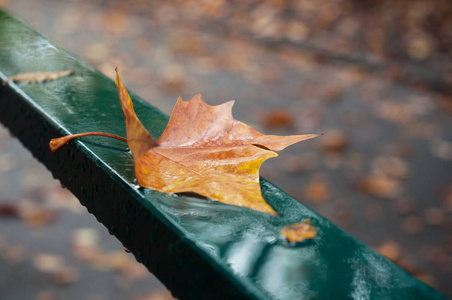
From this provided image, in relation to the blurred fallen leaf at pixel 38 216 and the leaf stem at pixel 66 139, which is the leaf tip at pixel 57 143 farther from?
the blurred fallen leaf at pixel 38 216

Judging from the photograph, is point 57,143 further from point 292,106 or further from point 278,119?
point 292,106

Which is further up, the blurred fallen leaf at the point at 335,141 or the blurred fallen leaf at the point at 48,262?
the blurred fallen leaf at the point at 335,141

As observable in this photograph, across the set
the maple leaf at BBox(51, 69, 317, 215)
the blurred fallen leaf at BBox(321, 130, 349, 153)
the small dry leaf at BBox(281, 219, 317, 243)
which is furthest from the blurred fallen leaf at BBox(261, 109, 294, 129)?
the small dry leaf at BBox(281, 219, 317, 243)

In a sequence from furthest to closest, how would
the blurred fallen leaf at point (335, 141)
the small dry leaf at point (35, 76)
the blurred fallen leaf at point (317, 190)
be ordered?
the blurred fallen leaf at point (335, 141) < the blurred fallen leaf at point (317, 190) < the small dry leaf at point (35, 76)

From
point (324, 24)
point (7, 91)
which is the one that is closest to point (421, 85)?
point (324, 24)

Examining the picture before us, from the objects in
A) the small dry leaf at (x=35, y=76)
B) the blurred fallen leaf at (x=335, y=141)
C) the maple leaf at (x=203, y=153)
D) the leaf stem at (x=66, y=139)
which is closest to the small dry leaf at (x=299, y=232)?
the maple leaf at (x=203, y=153)

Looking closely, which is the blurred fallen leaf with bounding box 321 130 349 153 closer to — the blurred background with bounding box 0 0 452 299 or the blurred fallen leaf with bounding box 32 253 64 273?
the blurred background with bounding box 0 0 452 299
